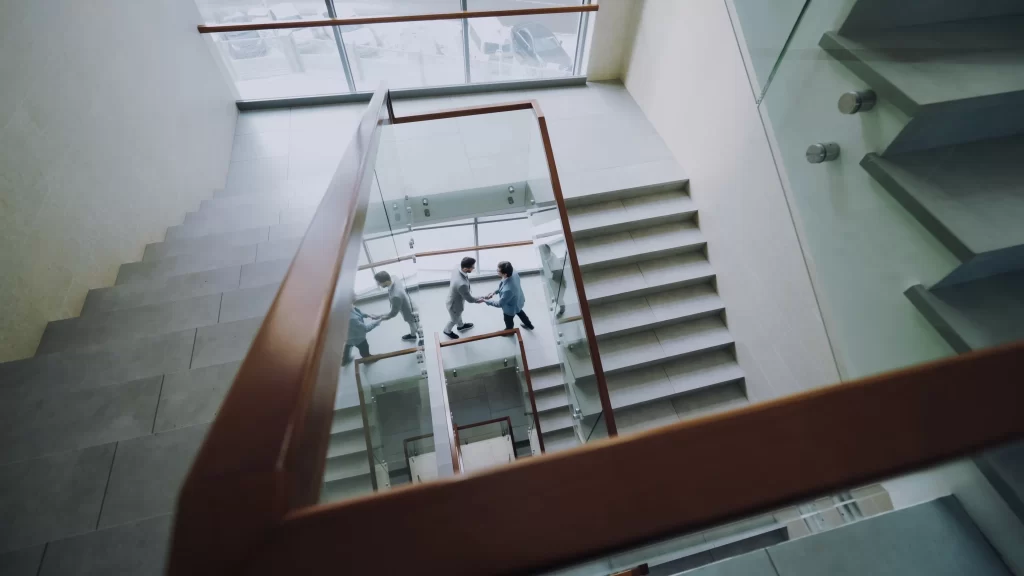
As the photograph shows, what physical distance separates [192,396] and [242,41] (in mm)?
5146

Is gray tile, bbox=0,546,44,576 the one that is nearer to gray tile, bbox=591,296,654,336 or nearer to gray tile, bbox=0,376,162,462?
gray tile, bbox=0,376,162,462

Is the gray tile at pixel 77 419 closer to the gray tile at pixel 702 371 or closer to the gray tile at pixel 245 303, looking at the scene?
the gray tile at pixel 245 303

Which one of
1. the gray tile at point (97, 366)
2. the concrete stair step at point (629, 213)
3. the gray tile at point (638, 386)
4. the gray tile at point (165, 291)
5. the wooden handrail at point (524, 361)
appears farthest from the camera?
the wooden handrail at point (524, 361)

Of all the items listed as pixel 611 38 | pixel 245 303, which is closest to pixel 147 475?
pixel 245 303

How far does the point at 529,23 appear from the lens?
7.05m

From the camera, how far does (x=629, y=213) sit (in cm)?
430

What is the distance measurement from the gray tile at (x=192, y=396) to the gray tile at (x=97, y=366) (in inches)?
Result: 6.9

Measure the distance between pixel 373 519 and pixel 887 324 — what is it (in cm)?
165

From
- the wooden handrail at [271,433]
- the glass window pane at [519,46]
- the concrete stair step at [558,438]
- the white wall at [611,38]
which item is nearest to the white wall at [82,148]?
the wooden handrail at [271,433]

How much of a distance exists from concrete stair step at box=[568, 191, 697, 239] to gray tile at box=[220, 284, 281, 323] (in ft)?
8.61

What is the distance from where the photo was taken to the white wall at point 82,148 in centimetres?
234

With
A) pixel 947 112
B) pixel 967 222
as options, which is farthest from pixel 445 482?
pixel 947 112

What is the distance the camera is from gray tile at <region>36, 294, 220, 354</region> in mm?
2312

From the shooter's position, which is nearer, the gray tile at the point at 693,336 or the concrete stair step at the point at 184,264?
the concrete stair step at the point at 184,264
